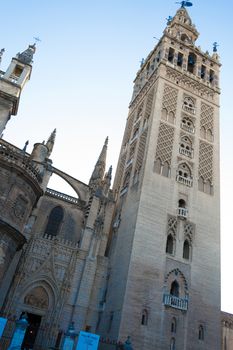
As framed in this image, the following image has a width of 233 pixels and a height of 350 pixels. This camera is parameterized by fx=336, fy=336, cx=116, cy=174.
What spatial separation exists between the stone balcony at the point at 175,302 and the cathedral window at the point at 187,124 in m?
13.6

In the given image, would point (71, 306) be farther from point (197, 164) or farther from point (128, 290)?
point (197, 164)

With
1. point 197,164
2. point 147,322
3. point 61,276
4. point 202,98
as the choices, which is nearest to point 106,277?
point 61,276

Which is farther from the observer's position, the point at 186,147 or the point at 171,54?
the point at 171,54

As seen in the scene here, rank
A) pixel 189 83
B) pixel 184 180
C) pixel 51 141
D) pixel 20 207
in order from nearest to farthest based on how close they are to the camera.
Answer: pixel 20 207 < pixel 184 180 < pixel 51 141 < pixel 189 83

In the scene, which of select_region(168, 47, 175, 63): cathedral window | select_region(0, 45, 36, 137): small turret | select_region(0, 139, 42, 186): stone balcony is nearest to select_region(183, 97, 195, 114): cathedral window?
select_region(168, 47, 175, 63): cathedral window

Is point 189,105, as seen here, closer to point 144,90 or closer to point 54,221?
point 144,90

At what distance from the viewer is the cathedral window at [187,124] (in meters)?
27.7

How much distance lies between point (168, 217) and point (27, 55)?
16.4m

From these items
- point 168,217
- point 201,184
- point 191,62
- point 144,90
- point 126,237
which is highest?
point 191,62

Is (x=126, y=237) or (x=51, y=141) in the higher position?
(x=51, y=141)

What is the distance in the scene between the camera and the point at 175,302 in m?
19.6

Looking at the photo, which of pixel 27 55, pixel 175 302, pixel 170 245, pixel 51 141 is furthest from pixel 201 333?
pixel 27 55

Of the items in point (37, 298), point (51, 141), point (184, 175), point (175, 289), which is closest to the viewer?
point (37, 298)

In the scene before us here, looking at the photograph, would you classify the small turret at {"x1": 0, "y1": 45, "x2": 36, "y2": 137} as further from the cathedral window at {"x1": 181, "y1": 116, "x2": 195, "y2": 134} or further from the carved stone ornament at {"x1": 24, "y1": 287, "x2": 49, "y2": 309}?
the cathedral window at {"x1": 181, "y1": 116, "x2": 195, "y2": 134}
